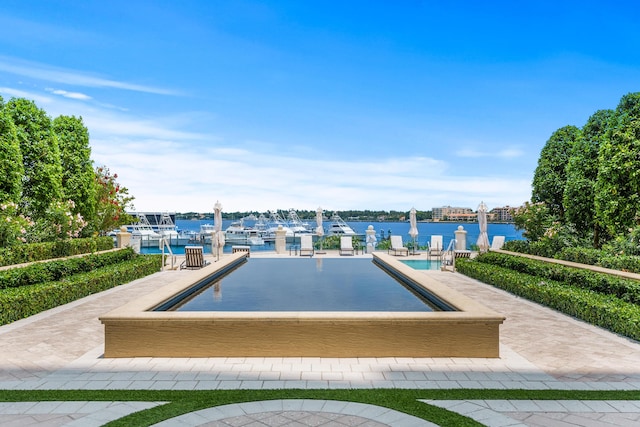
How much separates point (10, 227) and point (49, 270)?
3.61 metres

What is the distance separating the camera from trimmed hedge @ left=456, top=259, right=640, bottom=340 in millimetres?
7926

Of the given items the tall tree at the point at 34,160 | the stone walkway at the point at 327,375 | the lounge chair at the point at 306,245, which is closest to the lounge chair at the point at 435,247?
the lounge chair at the point at 306,245

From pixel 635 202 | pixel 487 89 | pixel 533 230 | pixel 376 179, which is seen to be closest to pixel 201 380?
pixel 635 202

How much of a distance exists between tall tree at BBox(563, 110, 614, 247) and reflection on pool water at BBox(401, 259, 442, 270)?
19.5ft

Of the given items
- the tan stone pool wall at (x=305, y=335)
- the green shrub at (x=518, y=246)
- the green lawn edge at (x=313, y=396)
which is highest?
the green shrub at (x=518, y=246)

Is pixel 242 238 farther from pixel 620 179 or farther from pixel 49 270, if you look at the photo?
A: pixel 620 179

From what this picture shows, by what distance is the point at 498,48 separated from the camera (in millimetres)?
21594

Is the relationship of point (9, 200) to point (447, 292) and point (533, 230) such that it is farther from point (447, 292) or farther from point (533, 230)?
point (533, 230)

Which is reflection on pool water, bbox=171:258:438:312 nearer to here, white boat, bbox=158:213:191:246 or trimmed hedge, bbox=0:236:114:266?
trimmed hedge, bbox=0:236:114:266

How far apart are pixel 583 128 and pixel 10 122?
24127mm

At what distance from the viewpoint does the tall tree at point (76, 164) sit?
74.9 feet

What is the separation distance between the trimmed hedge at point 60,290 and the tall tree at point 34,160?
303 inches

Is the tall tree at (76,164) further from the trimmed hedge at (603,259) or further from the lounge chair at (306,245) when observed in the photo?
the trimmed hedge at (603,259)

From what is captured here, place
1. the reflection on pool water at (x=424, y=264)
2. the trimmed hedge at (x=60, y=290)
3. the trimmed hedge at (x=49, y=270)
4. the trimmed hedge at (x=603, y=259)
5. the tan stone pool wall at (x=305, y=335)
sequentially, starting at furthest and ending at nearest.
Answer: the reflection on pool water at (x=424, y=264)
the trimmed hedge at (x=603, y=259)
the trimmed hedge at (x=49, y=270)
the trimmed hedge at (x=60, y=290)
the tan stone pool wall at (x=305, y=335)
